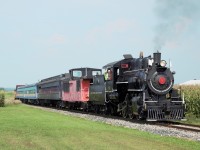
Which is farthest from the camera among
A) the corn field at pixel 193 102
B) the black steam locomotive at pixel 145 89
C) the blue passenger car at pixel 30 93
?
the blue passenger car at pixel 30 93

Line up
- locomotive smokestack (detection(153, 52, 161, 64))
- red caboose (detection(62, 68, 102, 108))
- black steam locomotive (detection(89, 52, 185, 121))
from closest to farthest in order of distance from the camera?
black steam locomotive (detection(89, 52, 185, 121))
locomotive smokestack (detection(153, 52, 161, 64))
red caboose (detection(62, 68, 102, 108))

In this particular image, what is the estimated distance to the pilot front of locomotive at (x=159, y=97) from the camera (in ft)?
67.6

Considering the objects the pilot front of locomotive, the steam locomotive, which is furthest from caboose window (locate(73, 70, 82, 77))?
the pilot front of locomotive

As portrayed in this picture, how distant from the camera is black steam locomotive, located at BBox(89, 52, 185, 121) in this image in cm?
2078

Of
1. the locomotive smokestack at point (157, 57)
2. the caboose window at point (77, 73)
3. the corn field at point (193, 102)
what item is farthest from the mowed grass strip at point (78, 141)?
the caboose window at point (77, 73)

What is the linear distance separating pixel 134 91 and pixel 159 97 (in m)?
1.61

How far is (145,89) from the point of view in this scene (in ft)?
69.0

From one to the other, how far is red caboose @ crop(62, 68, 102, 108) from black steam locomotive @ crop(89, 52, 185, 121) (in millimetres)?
6143

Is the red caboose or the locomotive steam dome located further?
the red caboose

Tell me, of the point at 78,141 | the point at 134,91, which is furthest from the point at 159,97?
the point at 78,141

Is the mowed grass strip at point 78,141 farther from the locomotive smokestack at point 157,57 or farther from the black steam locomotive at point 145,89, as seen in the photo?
the locomotive smokestack at point 157,57

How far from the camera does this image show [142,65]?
72.7 feet

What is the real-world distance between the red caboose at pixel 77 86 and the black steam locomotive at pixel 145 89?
242 inches

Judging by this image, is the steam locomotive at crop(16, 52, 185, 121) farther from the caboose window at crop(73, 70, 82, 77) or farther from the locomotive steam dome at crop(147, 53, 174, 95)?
the caboose window at crop(73, 70, 82, 77)
